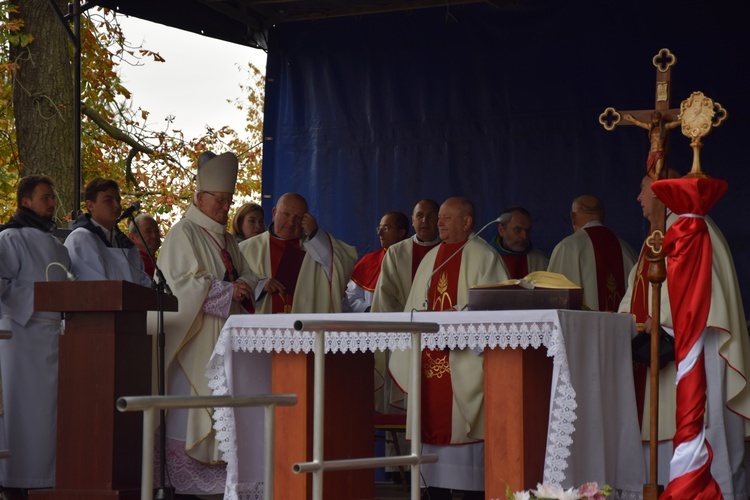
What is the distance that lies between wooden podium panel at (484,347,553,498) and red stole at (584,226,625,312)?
2778 mm

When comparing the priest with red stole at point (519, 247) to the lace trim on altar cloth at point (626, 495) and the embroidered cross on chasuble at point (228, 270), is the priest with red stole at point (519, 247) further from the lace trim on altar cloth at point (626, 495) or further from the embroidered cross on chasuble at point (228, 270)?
the lace trim on altar cloth at point (626, 495)

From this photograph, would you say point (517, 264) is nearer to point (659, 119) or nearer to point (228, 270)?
point (228, 270)

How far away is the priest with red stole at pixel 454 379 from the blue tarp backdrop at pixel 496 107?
6.98ft

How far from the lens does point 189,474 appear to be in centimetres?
719

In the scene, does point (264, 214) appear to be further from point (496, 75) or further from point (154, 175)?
point (154, 175)

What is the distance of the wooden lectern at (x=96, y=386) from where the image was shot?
6.04 m

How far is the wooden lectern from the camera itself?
6.04 meters

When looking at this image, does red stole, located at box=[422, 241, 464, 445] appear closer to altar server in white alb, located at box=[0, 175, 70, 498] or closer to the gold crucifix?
the gold crucifix

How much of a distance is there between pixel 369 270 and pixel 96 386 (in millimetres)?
3399

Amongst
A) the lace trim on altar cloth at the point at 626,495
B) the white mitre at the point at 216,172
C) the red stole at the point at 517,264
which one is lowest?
the lace trim on altar cloth at the point at 626,495

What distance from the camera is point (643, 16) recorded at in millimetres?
8938

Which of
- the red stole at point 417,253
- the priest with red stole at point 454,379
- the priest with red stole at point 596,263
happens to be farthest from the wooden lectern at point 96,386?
the priest with red stole at point 596,263

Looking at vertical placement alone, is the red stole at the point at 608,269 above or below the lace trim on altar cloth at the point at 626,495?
above

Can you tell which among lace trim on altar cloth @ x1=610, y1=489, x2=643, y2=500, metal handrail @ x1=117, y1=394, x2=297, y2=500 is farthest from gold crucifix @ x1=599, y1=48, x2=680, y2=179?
metal handrail @ x1=117, y1=394, x2=297, y2=500
